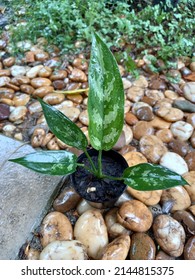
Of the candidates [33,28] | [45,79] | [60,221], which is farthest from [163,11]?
[60,221]

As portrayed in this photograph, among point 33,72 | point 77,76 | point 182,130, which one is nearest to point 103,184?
point 182,130

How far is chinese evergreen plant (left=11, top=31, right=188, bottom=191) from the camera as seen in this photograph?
720 millimetres

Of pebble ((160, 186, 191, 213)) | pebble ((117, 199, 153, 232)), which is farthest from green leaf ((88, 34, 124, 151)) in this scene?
pebble ((160, 186, 191, 213))

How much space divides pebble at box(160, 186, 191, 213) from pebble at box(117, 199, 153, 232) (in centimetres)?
11

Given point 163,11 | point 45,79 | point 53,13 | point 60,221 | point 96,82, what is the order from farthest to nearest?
point 163,11 < point 53,13 < point 45,79 < point 60,221 < point 96,82

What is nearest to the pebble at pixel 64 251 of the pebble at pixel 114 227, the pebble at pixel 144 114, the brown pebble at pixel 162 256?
the pebble at pixel 114 227

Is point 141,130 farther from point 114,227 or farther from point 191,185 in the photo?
point 114,227

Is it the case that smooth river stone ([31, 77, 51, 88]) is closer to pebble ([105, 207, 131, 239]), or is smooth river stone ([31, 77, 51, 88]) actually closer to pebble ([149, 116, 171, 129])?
pebble ([149, 116, 171, 129])

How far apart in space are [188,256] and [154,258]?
0.11m

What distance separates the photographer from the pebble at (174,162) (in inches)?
44.8

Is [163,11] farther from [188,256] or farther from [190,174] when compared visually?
[188,256]

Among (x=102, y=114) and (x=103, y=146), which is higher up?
(x=102, y=114)

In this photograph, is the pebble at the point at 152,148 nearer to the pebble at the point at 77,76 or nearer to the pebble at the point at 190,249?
the pebble at the point at 190,249

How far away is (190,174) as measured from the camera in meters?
1.12
